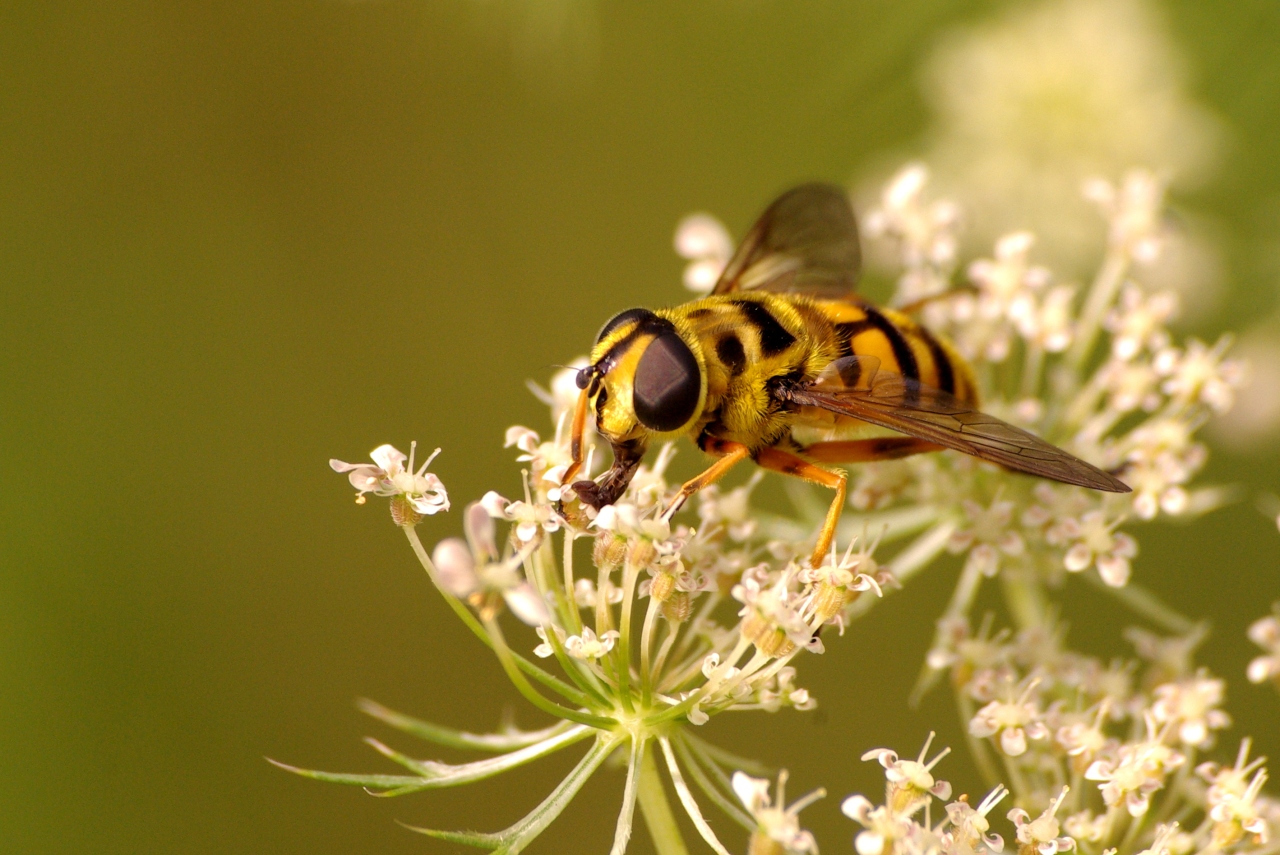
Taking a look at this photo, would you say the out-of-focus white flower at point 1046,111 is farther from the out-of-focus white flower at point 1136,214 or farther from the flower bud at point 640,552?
the flower bud at point 640,552

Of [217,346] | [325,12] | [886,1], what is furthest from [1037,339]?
[325,12]

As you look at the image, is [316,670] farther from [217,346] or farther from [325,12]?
[325,12]

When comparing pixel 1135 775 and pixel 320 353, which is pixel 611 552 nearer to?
pixel 1135 775

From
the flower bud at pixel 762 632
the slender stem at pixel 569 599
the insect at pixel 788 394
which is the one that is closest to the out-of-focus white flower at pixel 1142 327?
the insect at pixel 788 394

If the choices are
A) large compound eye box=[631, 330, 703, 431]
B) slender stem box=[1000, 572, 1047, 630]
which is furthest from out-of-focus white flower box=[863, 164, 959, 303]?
large compound eye box=[631, 330, 703, 431]

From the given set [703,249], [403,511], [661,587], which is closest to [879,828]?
[661,587]

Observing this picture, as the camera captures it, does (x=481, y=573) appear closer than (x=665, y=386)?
Yes
